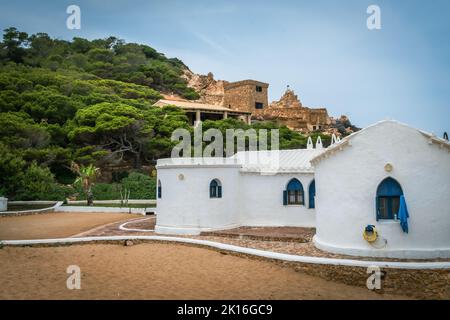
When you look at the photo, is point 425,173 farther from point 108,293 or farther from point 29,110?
point 29,110

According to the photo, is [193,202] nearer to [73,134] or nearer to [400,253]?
[400,253]

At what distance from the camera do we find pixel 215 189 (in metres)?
16.9

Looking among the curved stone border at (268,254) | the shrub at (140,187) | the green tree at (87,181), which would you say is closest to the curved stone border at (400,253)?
the curved stone border at (268,254)

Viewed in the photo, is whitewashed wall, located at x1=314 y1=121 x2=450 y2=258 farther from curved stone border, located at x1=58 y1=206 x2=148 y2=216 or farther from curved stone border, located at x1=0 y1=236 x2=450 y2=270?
curved stone border, located at x1=58 y1=206 x2=148 y2=216

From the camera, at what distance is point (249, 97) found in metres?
71.4

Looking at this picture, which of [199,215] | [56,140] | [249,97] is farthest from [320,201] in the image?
[249,97]

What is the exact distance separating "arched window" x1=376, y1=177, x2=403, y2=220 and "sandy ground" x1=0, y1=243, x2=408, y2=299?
3082 millimetres

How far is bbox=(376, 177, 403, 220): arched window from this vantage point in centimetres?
1173

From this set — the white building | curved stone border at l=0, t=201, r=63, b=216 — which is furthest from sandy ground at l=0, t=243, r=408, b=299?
curved stone border at l=0, t=201, r=63, b=216

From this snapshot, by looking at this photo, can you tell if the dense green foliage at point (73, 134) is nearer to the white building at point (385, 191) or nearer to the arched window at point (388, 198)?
the white building at point (385, 191)

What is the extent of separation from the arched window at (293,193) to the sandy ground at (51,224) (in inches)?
434

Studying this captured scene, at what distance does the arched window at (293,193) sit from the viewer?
17312 mm

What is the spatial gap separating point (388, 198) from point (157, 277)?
8.03 meters

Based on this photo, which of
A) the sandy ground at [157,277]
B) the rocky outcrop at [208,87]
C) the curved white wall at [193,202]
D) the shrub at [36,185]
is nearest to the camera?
the sandy ground at [157,277]
